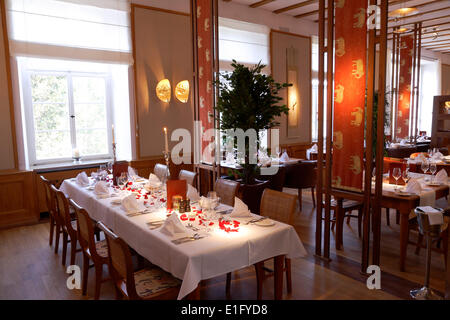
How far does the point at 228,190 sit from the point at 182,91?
3.51 m

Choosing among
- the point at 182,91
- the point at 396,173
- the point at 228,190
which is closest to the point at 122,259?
the point at 228,190

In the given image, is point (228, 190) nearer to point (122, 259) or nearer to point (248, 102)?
point (248, 102)

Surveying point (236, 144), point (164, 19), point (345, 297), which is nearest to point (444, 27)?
point (164, 19)

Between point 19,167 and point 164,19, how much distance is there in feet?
12.0

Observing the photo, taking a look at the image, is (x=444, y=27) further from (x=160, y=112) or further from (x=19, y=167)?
(x=19, y=167)

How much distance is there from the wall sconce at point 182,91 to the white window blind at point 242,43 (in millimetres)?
1032

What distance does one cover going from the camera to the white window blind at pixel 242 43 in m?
7.41

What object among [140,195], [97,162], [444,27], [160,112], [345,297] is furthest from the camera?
[444,27]

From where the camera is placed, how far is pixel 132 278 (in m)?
2.27

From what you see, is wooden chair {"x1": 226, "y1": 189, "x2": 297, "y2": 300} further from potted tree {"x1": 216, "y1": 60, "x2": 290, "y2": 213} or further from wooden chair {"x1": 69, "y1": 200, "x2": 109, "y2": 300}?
potted tree {"x1": 216, "y1": 60, "x2": 290, "y2": 213}

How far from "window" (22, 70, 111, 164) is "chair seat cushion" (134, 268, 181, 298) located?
4245 mm

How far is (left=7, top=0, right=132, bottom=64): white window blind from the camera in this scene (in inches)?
→ 203
